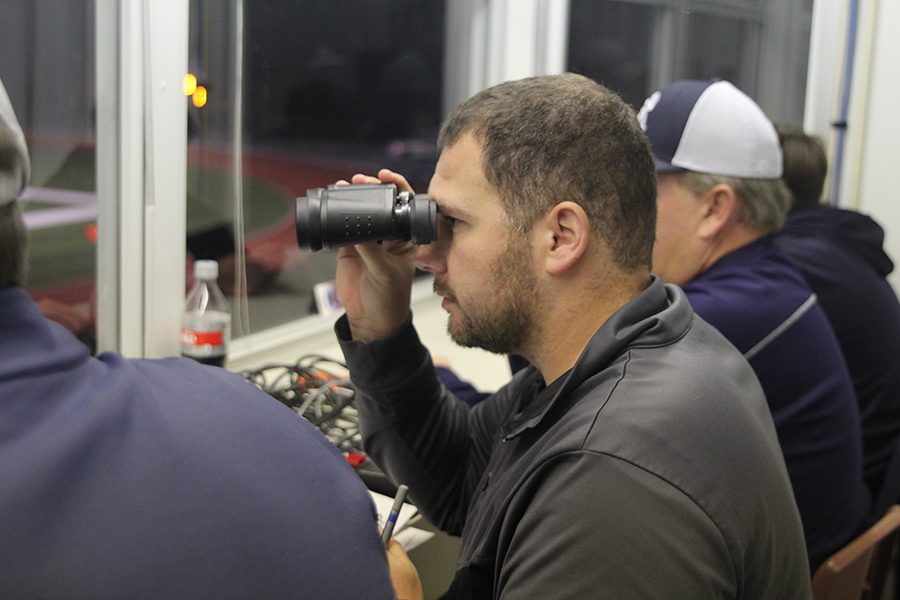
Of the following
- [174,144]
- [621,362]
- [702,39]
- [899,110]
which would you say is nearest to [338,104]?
[174,144]

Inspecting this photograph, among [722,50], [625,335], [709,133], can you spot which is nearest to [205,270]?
[709,133]

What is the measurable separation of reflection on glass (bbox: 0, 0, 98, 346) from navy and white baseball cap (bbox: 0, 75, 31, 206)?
1.00 m

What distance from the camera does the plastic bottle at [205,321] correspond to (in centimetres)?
206

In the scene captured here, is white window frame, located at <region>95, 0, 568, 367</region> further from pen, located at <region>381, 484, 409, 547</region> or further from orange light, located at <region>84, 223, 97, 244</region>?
pen, located at <region>381, 484, 409, 547</region>

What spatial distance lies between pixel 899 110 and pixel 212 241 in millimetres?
2453

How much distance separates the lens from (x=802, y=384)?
5.70 feet

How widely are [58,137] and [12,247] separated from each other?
3.92 ft

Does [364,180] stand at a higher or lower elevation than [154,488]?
higher

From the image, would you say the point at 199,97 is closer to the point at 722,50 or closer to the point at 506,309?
the point at 506,309

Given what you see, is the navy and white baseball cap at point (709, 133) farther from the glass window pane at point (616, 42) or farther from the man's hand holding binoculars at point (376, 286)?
the glass window pane at point (616, 42)

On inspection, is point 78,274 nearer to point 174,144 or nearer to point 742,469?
point 174,144

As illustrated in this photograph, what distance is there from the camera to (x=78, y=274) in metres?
2.00

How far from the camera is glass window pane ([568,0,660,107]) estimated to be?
11.5ft

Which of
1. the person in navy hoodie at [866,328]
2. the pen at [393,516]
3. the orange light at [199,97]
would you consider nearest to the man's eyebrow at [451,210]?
the pen at [393,516]
